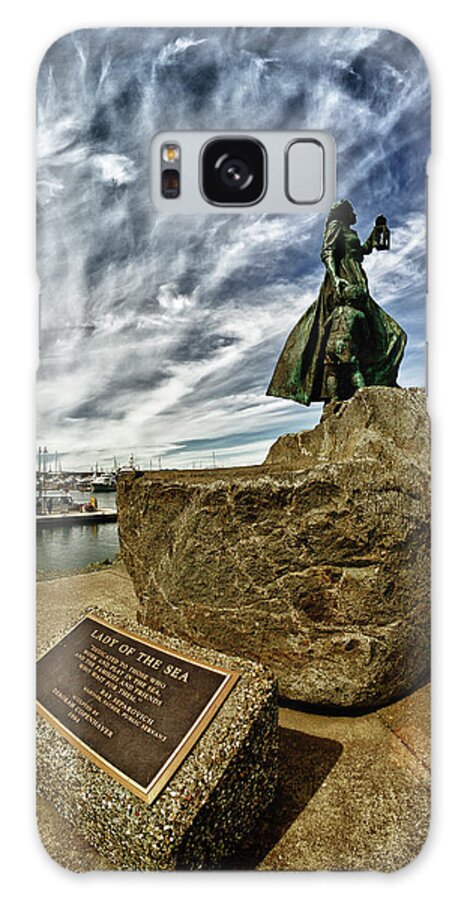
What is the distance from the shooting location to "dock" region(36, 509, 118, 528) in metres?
1.80

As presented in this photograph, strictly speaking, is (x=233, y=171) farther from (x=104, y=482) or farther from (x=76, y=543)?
(x=76, y=543)

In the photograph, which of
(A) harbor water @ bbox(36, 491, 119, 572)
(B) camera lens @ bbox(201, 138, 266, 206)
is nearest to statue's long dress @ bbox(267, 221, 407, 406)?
(B) camera lens @ bbox(201, 138, 266, 206)

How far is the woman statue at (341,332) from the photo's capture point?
172 cm

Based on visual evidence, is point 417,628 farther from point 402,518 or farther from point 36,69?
point 36,69

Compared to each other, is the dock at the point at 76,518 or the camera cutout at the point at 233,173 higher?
the camera cutout at the point at 233,173

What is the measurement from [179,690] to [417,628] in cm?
75

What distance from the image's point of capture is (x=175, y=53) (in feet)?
5.66

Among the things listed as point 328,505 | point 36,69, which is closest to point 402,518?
point 328,505

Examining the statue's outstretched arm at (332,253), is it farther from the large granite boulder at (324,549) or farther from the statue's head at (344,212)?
the large granite boulder at (324,549)

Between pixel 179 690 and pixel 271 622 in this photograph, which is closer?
pixel 179 690

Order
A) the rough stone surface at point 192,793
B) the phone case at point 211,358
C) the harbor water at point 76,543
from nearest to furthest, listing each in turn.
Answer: the rough stone surface at point 192,793 < the phone case at point 211,358 < the harbor water at point 76,543

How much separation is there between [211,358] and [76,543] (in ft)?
2.20

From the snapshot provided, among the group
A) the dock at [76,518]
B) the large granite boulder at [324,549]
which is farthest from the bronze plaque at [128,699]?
the large granite boulder at [324,549]

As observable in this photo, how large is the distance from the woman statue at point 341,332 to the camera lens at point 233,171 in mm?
227
